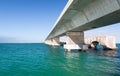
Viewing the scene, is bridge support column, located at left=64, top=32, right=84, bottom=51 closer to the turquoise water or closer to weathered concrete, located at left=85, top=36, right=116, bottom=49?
the turquoise water

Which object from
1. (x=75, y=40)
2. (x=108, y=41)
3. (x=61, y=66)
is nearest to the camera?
(x=61, y=66)

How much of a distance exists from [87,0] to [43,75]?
9967 mm

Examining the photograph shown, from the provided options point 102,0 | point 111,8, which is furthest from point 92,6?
point 111,8

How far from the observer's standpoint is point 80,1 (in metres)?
21.0

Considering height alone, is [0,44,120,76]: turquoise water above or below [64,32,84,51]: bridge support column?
below

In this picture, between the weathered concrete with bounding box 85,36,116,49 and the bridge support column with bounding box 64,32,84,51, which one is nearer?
the bridge support column with bounding box 64,32,84,51

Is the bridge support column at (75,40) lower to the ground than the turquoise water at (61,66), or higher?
higher

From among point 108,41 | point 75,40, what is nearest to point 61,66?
point 75,40

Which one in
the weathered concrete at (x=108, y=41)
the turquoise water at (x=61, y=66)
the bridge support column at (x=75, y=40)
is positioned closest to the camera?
the turquoise water at (x=61, y=66)

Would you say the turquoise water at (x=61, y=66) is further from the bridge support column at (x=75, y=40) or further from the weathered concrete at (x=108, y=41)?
the weathered concrete at (x=108, y=41)

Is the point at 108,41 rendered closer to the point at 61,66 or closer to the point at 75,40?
the point at 75,40

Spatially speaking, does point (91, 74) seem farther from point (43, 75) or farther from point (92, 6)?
point (92, 6)

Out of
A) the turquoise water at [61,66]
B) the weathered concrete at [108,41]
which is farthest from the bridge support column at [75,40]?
the weathered concrete at [108,41]

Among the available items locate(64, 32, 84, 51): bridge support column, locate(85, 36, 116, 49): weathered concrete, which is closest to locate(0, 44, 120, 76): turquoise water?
locate(64, 32, 84, 51): bridge support column
